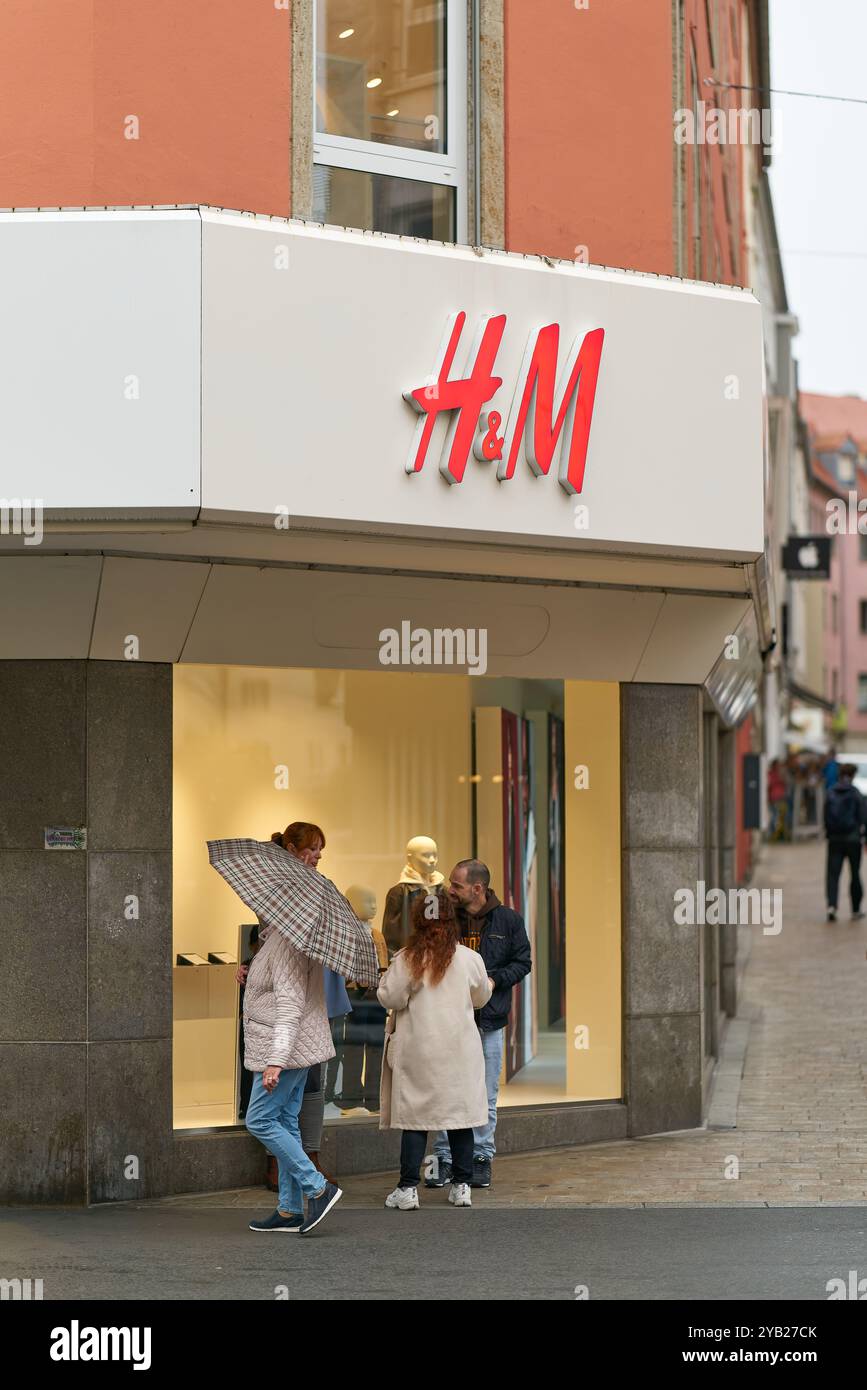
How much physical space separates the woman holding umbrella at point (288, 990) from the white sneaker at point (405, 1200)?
24.3 inches

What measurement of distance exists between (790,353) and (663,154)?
1210 inches

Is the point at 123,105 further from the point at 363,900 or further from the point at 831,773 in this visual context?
the point at 831,773

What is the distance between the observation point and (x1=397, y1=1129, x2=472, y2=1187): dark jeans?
933cm

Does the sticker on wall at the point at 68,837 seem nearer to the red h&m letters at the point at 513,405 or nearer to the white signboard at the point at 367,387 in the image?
the white signboard at the point at 367,387

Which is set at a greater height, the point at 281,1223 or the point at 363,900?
the point at 363,900

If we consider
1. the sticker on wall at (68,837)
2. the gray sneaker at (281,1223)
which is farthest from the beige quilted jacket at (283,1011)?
the sticker on wall at (68,837)

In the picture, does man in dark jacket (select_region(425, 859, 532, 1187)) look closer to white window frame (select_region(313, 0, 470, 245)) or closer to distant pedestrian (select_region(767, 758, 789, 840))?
white window frame (select_region(313, 0, 470, 245))

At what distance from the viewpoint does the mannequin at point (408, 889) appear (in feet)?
34.5

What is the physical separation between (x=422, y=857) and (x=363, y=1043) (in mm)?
1164

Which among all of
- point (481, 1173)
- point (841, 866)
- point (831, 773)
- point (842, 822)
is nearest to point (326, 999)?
point (481, 1173)

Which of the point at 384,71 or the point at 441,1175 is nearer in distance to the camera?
the point at 441,1175

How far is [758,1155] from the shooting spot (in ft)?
35.3

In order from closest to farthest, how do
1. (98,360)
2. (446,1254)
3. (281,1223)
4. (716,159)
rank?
1. (446,1254)
2. (98,360)
3. (281,1223)
4. (716,159)

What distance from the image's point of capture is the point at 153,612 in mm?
9656
